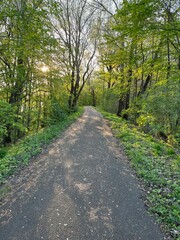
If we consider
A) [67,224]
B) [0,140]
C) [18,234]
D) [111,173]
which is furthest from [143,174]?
[0,140]

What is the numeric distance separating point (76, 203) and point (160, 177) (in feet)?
7.60

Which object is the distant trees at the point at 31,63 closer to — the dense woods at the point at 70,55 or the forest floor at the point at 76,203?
the dense woods at the point at 70,55

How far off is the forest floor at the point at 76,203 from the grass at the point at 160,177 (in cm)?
21

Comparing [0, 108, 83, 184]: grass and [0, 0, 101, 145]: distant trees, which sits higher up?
[0, 0, 101, 145]: distant trees

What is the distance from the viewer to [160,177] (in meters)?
4.11

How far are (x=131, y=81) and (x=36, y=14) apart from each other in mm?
8237

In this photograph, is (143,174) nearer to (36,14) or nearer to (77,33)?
(36,14)

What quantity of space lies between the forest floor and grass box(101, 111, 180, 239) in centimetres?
21

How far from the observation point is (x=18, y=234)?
8.14 feet

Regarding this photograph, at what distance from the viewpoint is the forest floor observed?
2.55 meters

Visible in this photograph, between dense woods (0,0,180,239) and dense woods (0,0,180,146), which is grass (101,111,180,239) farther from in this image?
dense woods (0,0,180,146)

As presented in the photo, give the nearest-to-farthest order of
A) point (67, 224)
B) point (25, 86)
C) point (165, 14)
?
point (67, 224) < point (165, 14) < point (25, 86)

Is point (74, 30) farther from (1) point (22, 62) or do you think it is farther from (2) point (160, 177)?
(2) point (160, 177)

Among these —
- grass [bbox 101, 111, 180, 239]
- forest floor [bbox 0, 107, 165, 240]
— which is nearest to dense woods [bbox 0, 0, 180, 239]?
grass [bbox 101, 111, 180, 239]
